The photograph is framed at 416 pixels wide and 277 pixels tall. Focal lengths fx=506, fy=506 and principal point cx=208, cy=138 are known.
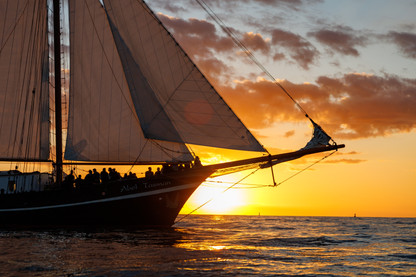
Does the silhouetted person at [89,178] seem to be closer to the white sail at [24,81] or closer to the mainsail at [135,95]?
the mainsail at [135,95]

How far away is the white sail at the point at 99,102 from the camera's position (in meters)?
36.6

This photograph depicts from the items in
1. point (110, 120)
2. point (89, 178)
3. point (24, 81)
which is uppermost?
point (24, 81)

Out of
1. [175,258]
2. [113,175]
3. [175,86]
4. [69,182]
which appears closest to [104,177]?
[113,175]

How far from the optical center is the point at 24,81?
41.6 metres

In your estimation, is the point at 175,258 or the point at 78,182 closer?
the point at 175,258

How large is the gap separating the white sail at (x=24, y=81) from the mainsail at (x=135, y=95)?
400 centimetres

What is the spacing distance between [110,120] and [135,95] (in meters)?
3.10

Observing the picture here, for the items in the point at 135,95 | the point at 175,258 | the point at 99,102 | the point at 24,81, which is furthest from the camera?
the point at 24,81

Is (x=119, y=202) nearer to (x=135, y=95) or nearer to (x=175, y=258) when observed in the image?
(x=135, y=95)

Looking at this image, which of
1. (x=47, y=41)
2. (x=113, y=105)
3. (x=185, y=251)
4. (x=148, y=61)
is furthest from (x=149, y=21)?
(x=185, y=251)

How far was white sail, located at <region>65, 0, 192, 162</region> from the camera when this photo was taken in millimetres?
36562

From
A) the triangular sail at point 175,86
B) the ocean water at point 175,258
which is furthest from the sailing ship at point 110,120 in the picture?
the ocean water at point 175,258

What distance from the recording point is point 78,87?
1512 inches

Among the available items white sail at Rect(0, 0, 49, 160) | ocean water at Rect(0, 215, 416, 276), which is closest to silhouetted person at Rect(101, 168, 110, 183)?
white sail at Rect(0, 0, 49, 160)
